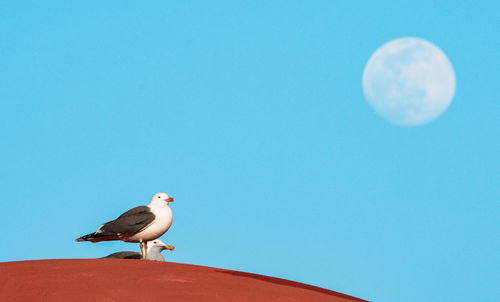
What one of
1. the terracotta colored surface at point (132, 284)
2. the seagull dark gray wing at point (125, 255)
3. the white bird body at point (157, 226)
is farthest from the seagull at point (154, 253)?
the terracotta colored surface at point (132, 284)

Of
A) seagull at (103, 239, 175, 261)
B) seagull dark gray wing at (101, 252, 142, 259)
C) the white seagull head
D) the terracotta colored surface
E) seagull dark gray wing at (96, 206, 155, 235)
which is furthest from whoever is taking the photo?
seagull at (103, 239, 175, 261)

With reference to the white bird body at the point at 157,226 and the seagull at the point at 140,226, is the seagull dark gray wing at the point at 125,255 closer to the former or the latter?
the seagull at the point at 140,226

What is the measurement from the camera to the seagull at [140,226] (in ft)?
38.2

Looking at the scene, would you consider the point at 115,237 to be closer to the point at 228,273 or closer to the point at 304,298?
the point at 228,273

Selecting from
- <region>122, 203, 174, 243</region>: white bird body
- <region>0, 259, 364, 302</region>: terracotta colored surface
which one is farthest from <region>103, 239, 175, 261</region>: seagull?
<region>0, 259, 364, 302</region>: terracotta colored surface

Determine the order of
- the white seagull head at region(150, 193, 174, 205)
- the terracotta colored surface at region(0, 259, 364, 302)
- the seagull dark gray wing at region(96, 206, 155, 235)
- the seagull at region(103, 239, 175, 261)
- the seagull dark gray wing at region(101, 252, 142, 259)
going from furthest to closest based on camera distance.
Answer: the seagull at region(103, 239, 175, 261), the seagull dark gray wing at region(101, 252, 142, 259), the white seagull head at region(150, 193, 174, 205), the seagull dark gray wing at region(96, 206, 155, 235), the terracotta colored surface at region(0, 259, 364, 302)

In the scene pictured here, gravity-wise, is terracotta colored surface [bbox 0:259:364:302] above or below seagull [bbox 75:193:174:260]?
below

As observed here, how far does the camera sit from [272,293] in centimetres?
785

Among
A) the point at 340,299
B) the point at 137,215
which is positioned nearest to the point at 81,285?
the point at 340,299

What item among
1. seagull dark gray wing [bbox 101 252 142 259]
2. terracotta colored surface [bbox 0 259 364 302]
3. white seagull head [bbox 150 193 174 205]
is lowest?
terracotta colored surface [bbox 0 259 364 302]

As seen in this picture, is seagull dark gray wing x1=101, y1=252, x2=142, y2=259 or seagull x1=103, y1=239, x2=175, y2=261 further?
seagull x1=103, y1=239, x2=175, y2=261

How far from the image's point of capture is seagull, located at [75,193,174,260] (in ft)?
38.2

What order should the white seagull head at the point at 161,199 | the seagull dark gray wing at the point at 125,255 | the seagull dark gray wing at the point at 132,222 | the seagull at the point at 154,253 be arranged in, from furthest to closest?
the seagull at the point at 154,253 → the seagull dark gray wing at the point at 125,255 → the white seagull head at the point at 161,199 → the seagull dark gray wing at the point at 132,222

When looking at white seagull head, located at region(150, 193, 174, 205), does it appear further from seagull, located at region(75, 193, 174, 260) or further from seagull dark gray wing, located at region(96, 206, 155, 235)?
seagull dark gray wing, located at region(96, 206, 155, 235)
